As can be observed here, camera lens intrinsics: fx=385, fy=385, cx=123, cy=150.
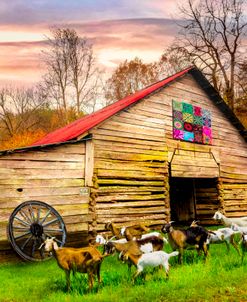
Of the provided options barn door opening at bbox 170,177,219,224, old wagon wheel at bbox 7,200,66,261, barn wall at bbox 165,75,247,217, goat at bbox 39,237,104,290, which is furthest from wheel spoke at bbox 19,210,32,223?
barn door opening at bbox 170,177,219,224

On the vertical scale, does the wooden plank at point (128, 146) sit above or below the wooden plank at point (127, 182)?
above

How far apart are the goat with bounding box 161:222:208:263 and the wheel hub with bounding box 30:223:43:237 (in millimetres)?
5051

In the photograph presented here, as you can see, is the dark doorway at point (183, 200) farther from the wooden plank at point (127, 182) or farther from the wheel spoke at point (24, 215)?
the wheel spoke at point (24, 215)

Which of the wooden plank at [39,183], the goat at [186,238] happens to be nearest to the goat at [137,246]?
the goat at [186,238]

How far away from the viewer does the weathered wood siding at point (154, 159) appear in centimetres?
1625

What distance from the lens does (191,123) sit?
20172 mm

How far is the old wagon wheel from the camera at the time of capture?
509 inches

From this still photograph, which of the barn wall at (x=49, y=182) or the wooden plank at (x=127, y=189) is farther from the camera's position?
the wooden plank at (x=127, y=189)

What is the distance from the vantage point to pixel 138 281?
8.12m

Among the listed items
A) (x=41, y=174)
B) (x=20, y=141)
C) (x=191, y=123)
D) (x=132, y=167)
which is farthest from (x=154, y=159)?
(x=20, y=141)

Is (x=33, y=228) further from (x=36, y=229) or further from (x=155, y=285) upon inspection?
(x=155, y=285)

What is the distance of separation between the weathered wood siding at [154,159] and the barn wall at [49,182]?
3.34 ft

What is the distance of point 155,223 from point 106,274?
29.2 feet

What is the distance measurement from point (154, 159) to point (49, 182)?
19.1ft
